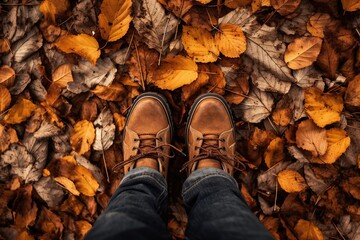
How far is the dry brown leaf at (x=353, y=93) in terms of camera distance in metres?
0.95

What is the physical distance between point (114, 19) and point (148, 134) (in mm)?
420

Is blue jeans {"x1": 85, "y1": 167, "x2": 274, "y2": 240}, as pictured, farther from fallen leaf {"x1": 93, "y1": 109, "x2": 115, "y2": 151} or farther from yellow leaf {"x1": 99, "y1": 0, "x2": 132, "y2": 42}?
yellow leaf {"x1": 99, "y1": 0, "x2": 132, "y2": 42}

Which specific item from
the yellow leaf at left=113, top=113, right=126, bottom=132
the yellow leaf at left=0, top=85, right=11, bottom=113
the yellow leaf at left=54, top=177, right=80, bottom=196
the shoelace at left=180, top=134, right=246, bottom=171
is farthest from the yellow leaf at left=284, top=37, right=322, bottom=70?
the yellow leaf at left=0, top=85, right=11, bottom=113

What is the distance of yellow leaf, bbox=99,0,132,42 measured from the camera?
929 millimetres

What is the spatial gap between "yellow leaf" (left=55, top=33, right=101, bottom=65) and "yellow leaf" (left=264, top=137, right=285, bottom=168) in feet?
2.23

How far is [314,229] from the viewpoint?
3.33ft

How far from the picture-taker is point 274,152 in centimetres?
101

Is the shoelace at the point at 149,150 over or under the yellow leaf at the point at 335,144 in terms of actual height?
under

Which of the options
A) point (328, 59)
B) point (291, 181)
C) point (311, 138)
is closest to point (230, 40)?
point (328, 59)

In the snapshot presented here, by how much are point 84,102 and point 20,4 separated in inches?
15.8

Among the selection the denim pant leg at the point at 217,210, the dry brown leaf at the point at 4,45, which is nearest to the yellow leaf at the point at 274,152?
the denim pant leg at the point at 217,210

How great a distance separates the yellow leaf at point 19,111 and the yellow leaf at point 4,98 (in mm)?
26

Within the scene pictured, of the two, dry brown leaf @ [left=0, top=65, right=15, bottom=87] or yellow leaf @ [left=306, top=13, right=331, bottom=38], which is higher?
yellow leaf @ [left=306, top=13, right=331, bottom=38]

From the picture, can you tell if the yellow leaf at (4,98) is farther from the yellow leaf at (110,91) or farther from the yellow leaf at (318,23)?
the yellow leaf at (318,23)
